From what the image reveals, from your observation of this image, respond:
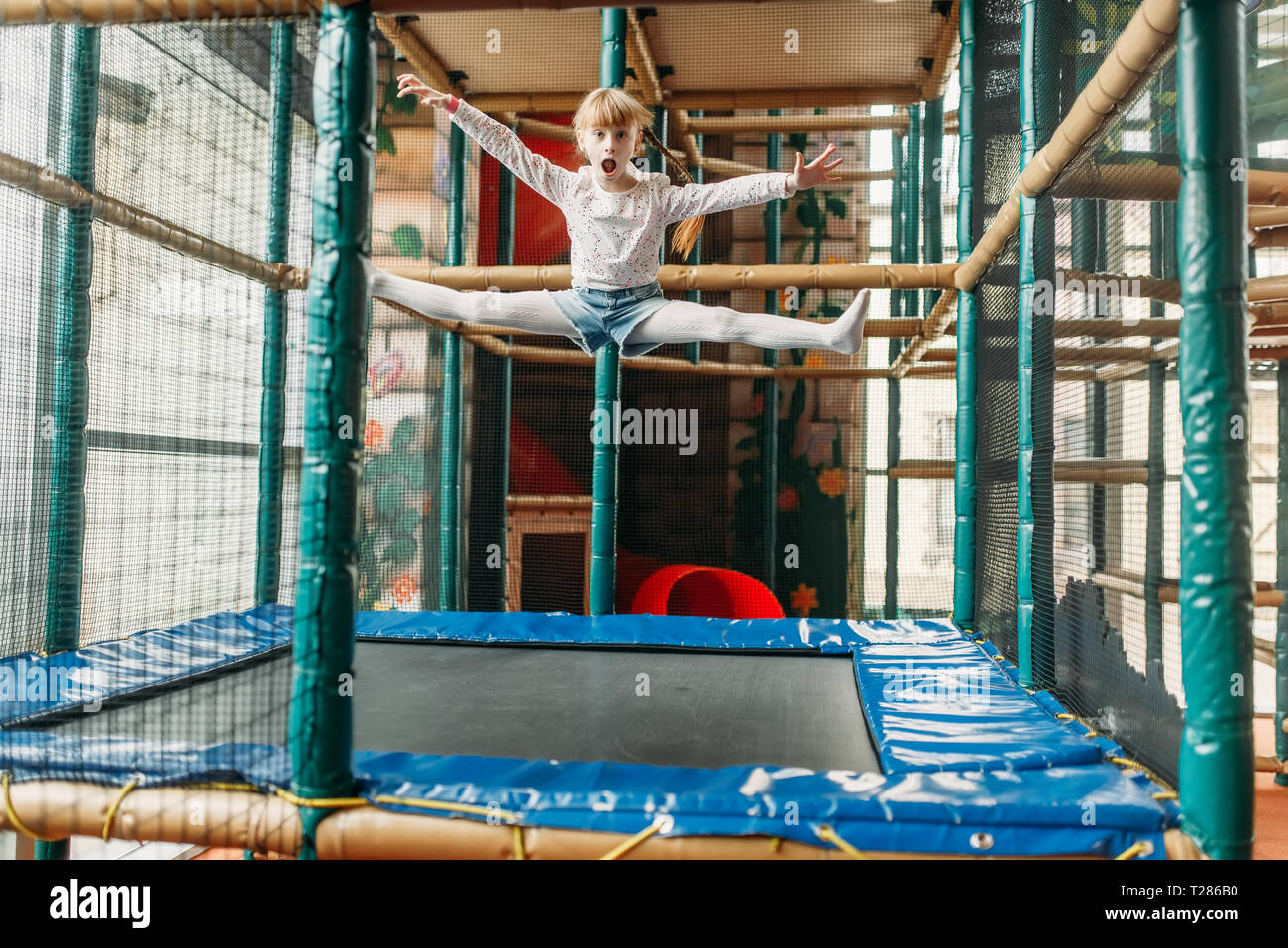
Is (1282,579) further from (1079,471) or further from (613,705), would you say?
(613,705)

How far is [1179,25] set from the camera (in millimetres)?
1313

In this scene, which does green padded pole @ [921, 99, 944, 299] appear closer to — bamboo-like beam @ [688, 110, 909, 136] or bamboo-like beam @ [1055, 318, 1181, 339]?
bamboo-like beam @ [688, 110, 909, 136]

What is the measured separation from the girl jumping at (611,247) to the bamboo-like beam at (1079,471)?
116 centimetres

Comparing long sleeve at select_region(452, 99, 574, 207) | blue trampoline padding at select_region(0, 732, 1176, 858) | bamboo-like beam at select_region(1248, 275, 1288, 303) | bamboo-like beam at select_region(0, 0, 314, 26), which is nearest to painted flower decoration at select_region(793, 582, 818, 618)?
bamboo-like beam at select_region(1248, 275, 1288, 303)

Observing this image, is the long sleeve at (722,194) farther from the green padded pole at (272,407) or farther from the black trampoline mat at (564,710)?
the green padded pole at (272,407)

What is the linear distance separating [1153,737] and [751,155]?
4818 millimetres

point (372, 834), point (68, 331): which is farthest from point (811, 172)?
point (68, 331)

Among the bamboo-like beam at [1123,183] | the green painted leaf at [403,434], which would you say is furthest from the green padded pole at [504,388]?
the bamboo-like beam at [1123,183]

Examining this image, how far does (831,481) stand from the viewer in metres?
5.48

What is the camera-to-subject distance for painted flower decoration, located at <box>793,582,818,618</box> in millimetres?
5301

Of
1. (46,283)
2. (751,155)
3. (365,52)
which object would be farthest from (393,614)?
(751,155)

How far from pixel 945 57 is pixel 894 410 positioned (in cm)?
194

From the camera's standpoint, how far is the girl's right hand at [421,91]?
1.85 metres
